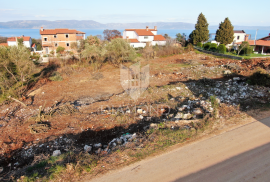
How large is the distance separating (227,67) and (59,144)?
16266 mm

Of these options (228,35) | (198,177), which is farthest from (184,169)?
(228,35)

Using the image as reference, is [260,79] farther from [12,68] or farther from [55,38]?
[55,38]

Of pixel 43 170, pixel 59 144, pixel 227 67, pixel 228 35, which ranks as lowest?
pixel 59 144

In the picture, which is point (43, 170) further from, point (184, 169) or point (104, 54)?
point (104, 54)

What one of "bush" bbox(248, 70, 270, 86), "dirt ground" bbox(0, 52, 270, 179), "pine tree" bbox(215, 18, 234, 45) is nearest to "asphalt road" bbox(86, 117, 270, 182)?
"dirt ground" bbox(0, 52, 270, 179)

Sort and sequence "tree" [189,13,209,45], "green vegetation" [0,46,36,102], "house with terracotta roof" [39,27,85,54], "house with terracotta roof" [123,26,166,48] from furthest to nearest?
"house with terracotta roof" [123,26,166,48] → "house with terracotta roof" [39,27,85,54] → "tree" [189,13,209,45] → "green vegetation" [0,46,36,102]

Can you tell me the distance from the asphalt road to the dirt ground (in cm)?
320

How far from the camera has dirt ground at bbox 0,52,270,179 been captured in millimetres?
7537

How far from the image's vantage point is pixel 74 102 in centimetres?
1100

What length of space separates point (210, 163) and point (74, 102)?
8.41 m

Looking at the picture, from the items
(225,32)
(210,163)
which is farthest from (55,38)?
(210,163)

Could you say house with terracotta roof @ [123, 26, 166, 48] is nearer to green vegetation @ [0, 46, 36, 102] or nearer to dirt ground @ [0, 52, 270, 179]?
dirt ground @ [0, 52, 270, 179]

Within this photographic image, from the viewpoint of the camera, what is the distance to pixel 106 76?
16922 millimetres

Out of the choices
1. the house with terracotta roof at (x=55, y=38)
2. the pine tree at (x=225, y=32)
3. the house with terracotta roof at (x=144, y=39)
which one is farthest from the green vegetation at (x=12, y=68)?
the house with terracotta roof at (x=144, y=39)
